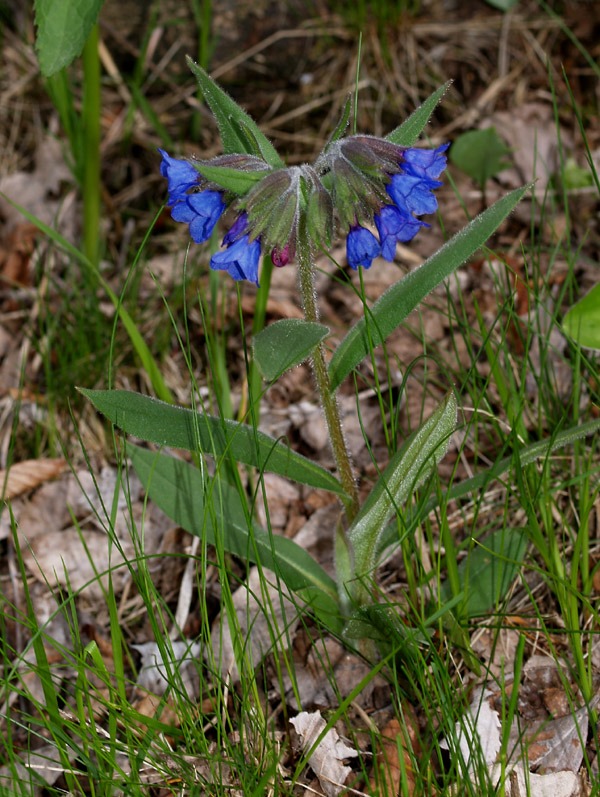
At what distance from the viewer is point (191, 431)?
192cm

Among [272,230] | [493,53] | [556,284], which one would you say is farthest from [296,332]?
[493,53]

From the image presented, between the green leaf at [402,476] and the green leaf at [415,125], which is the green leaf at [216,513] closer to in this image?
the green leaf at [402,476]

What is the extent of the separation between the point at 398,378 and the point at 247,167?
1.41 m

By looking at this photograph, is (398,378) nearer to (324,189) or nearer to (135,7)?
(324,189)

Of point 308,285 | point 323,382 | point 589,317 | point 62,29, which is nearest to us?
point 308,285

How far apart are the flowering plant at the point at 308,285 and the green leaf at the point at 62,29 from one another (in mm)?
825

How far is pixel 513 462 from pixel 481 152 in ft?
5.81

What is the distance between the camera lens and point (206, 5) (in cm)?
345

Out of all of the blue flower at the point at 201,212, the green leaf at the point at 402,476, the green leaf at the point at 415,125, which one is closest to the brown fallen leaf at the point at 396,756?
the green leaf at the point at 402,476

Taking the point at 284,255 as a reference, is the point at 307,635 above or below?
below

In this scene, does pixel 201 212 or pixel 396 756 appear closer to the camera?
pixel 201 212

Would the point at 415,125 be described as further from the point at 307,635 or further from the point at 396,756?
the point at 396,756

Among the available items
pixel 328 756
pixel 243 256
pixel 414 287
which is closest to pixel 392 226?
pixel 414 287

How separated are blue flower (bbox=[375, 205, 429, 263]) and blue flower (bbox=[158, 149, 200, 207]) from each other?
Answer: 41cm
